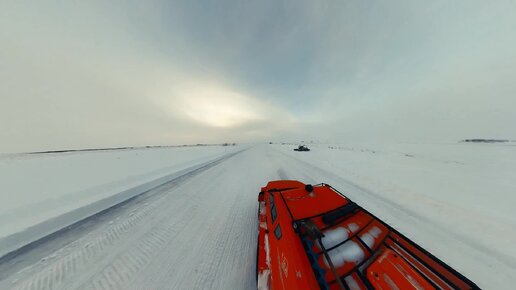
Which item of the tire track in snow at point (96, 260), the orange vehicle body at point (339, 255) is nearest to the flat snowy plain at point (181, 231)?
the tire track in snow at point (96, 260)

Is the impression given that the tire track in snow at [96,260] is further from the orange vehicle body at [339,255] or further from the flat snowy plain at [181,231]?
the orange vehicle body at [339,255]

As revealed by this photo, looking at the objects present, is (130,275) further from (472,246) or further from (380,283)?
(472,246)

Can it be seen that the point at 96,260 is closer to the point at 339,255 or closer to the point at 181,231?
the point at 181,231

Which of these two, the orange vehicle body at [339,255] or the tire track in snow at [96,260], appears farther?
the tire track in snow at [96,260]

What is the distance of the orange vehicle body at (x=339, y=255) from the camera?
1.50 meters

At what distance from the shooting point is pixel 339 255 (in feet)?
6.15

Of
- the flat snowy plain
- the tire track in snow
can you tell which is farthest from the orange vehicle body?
the tire track in snow

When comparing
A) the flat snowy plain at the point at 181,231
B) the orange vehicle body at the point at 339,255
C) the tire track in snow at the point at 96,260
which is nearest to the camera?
the orange vehicle body at the point at 339,255

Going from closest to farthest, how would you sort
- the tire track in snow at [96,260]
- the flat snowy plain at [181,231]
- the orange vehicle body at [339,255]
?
the orange vehicle body at [339,255]
the tire track in snow at [96,260]
the flat snowy plain at [181,231]

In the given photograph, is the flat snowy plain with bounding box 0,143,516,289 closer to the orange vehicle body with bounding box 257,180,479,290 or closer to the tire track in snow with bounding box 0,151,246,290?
the tire track in snow with bounding box 0,151,246,290

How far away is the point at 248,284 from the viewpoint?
7.30 feet

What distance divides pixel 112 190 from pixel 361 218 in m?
7.46

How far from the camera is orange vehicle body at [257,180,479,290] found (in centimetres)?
150

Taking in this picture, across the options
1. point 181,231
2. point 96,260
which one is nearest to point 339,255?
point 181,231
